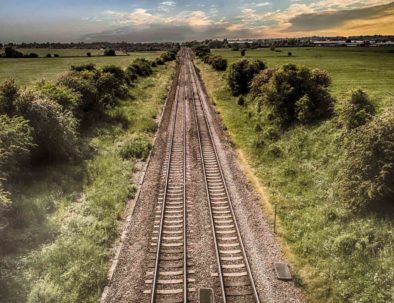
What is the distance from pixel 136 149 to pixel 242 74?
993 inches

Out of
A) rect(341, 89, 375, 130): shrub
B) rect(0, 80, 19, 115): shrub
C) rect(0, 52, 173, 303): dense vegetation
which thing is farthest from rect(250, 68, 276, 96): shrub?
rect(0, 80, 19, 115): shrub

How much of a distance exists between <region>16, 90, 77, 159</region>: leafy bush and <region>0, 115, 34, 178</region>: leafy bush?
1.00 m

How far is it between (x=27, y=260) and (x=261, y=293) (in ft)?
29.5

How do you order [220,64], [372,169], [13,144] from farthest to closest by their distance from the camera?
[220,64] < [13,144] < [372,169]

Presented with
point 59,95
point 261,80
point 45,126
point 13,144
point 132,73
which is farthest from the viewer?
point 132,73

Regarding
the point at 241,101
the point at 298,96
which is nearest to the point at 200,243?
the point at 298,96

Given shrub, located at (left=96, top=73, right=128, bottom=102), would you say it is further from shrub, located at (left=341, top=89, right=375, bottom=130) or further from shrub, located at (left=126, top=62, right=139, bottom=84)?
shrub, located at (left=341, top=89, right=375, bottom=130)

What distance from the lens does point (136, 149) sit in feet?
80.5

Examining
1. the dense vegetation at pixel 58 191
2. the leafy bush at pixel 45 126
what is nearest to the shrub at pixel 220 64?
the dense vegetation at pixel 58 191

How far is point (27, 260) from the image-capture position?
12141 mm

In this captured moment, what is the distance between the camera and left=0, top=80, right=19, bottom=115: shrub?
68.5 ft

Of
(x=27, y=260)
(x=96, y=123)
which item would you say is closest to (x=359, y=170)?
(x=27, y=260)

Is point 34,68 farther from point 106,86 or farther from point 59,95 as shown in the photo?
point 59,95

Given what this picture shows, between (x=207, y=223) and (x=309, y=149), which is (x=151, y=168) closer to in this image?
(x=207, y=223)
